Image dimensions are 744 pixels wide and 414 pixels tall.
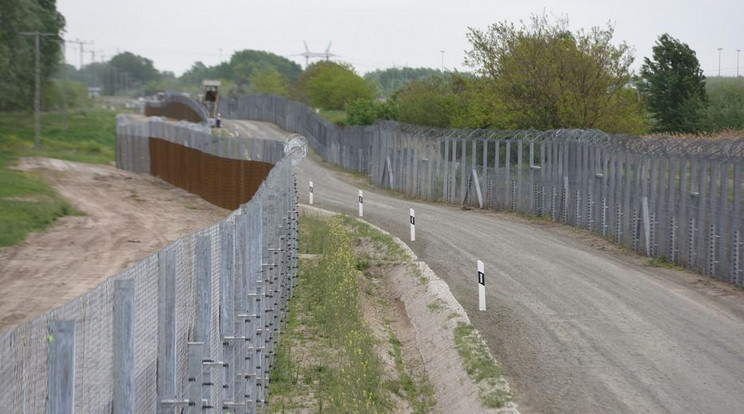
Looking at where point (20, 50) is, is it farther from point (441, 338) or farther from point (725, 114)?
point (441, 338)

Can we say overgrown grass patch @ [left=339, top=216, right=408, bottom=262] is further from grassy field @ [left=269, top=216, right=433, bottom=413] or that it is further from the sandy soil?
the sandy soil

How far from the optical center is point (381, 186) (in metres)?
51.7

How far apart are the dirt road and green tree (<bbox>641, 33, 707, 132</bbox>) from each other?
101 ft

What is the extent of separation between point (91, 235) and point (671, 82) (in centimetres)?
3591

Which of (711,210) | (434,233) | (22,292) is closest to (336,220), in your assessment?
(434,233)

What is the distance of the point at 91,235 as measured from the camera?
35906 mm

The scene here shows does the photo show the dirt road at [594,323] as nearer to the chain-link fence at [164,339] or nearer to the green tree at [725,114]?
the chain-link fence at [164,339]

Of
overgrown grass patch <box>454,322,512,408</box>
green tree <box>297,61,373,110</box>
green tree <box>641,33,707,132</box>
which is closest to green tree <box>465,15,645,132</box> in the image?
green tree <box>641,33,707,132</box>

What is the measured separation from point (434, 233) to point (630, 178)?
5928 mm

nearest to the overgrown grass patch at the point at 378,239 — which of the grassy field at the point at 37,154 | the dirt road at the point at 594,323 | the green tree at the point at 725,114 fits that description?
the dirt road at the point at 594,323

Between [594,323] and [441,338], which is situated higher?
[594,323]

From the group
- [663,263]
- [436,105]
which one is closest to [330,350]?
[663,263]

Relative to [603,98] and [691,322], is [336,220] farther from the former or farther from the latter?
[691,322]

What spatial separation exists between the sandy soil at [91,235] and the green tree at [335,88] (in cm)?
5797
